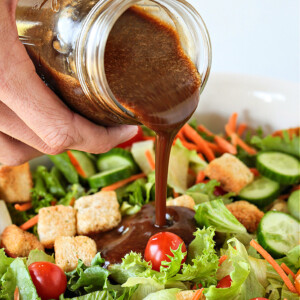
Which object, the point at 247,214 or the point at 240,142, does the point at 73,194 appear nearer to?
the point at 247,214

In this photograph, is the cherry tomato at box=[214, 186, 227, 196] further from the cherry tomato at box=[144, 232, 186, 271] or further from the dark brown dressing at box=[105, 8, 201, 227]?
the dark brown dressing at box=[105, 8, 201, 227]

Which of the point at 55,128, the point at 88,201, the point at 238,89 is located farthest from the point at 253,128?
the point at 55,128

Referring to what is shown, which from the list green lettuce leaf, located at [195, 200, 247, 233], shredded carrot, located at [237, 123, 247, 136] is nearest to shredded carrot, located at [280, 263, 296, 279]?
green lettuce leaf, located at [195, 200, 247, 233]

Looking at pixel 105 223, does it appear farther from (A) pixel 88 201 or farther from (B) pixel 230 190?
(B) pixel 230 190

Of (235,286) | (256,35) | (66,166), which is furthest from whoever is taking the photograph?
(256,35)

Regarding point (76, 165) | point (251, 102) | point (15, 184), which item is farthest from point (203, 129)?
point (15, 184)

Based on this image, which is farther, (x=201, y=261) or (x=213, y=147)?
(x=213, y=147)
